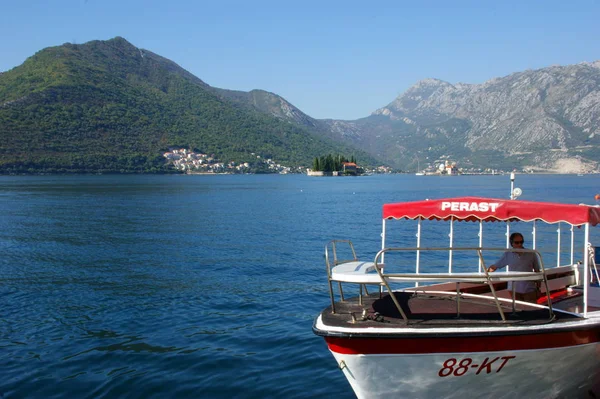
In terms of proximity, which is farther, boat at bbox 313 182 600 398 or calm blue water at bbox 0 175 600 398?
calm blue water at bbox 0 175 600 398

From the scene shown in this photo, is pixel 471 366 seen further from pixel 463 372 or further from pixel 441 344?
pixel 441 344

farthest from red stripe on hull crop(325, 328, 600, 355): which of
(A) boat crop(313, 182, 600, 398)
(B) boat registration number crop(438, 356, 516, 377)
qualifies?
(B) boat registration number crop(438, 356, 516, 377)

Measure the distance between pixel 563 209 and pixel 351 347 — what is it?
3.63 meters

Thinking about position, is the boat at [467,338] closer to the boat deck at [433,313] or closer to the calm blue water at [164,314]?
the boat deck at [433,313]

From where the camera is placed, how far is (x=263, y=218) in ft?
135

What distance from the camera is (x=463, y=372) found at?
7.30 meters

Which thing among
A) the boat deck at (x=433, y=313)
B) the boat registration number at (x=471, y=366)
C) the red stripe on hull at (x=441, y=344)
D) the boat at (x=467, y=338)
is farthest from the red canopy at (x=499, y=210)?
the boat registration number at (x=471, y=366)

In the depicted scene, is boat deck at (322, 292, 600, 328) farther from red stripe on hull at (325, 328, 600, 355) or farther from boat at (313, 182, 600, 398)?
red stripe on hull at (325, 328, 600, 355)

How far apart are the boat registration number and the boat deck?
482mm

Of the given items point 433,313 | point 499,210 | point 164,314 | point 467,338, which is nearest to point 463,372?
point 467,338

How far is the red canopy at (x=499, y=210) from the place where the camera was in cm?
767

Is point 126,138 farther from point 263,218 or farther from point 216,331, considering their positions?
point 216,331

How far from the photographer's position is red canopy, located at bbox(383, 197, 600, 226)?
7.67m

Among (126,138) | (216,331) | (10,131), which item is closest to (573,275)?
(216,331)
